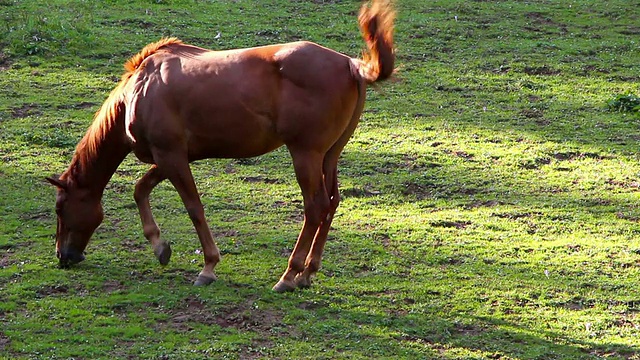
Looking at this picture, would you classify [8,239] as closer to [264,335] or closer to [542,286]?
[264,335]

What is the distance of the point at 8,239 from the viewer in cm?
805

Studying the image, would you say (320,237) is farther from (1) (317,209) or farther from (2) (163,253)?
(2) (163,253)

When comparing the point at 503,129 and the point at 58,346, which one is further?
the point at 503,129

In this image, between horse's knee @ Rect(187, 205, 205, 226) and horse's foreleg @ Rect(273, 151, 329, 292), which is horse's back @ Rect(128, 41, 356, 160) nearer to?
horse's foreleg @ Rect(273, 151, 329, 292)

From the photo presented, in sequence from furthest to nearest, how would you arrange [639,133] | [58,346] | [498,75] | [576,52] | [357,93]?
[576,52]
[498,75]
[639,133]
[357,93]
[58,346]

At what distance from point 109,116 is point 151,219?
33.7 inches

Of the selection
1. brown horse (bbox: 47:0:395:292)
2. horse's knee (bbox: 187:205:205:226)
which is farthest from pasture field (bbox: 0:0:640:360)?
horse's knee (bbox: 187:205:205:226)

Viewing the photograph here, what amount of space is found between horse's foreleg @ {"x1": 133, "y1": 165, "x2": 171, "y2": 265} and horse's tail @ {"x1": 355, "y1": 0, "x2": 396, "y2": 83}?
1841 mm

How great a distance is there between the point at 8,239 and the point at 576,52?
8.16 meters

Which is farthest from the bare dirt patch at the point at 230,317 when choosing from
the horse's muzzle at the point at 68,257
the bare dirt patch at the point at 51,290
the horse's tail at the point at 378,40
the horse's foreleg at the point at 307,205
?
the horse's tail at the point at 378,40

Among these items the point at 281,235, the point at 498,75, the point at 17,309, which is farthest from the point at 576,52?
the point at 17,309

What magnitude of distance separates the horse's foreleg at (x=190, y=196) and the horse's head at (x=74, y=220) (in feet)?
2.60

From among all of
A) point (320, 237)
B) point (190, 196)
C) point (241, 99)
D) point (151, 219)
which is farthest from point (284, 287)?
point (241, 99)

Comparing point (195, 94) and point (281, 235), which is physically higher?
point (195, 94)
